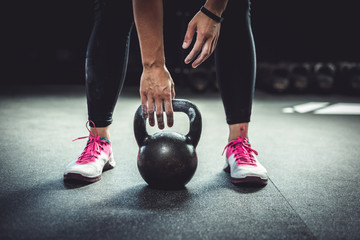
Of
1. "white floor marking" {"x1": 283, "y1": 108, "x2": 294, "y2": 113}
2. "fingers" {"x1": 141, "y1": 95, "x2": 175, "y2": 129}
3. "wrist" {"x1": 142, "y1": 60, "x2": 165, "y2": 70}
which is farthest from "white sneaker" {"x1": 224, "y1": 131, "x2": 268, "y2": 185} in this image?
"white floor marking" {"x1": 283, "y1": 108, "x2": 294, "y2": 113}

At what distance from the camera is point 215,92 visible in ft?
13.8

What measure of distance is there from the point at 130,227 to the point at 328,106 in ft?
9.24

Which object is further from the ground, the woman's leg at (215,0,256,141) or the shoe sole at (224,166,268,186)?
the woman's leg at (215,0,256,141)

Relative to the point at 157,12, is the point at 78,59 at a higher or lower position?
lower

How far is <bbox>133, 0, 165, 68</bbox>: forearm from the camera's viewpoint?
0.87 meters

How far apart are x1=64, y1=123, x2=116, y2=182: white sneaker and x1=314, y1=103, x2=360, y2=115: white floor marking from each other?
2.11 meters

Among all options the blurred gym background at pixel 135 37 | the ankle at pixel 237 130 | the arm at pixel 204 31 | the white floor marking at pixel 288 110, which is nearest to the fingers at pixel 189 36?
the arm at pixel 204 31

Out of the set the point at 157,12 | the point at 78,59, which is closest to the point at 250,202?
the point at 157,12

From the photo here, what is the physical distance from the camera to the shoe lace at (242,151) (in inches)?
42.3

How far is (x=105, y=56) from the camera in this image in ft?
3.69

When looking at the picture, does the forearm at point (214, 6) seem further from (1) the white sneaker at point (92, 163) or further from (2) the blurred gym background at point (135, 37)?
(2) the blurred gym background at point (135, 37)

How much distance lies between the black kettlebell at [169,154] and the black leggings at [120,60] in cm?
24

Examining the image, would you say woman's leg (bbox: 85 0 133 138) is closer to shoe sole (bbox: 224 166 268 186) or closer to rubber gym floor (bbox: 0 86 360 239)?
rubber gym floor (bbox: 0 86 360 239)

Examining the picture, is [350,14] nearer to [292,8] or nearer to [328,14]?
[328,14]
